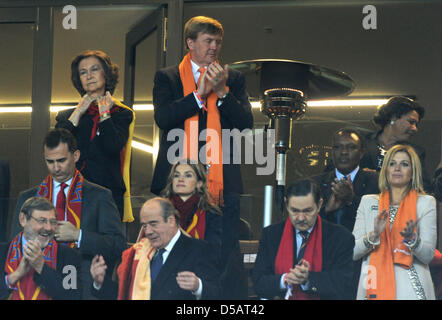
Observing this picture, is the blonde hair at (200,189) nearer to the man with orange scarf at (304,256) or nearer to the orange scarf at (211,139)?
the orange scarf at (211,139)

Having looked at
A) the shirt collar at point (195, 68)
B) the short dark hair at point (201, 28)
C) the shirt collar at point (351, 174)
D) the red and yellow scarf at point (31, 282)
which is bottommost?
the red and yellow scarf at point (31, 282)

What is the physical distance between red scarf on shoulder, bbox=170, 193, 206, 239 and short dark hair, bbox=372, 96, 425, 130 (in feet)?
5.29

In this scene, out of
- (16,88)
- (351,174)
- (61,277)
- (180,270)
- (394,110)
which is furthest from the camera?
(16,88)

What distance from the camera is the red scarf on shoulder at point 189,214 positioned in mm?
6109

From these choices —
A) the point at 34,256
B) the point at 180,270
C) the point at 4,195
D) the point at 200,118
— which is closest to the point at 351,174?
the point at 200,118

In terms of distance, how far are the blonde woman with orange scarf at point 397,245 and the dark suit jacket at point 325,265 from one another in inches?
3.8

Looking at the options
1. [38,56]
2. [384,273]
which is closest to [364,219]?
[384,273]

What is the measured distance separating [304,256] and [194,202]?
30.2 inches

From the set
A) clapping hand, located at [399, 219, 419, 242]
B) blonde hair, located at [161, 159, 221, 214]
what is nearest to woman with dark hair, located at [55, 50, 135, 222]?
blonde hair, located at [161, 159, 221, 214]

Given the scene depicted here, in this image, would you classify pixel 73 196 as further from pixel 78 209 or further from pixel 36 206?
pixel 36 206

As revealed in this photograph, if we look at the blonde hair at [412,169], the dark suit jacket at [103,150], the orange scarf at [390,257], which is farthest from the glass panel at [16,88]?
the orange scarf at [390,257]

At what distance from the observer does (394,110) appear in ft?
23.1

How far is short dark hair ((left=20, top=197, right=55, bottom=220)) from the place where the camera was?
617cm
